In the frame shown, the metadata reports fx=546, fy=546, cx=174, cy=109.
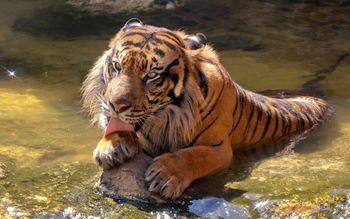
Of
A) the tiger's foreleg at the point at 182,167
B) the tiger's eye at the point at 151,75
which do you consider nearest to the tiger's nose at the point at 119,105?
the tiger's eye at the point at 151,75

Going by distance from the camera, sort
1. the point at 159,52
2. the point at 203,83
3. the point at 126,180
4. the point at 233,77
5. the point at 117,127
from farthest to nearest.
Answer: the point at 233,77 → the point at 203,83 → the point at 117,127 → the point at 159,52 → the point at 126,180

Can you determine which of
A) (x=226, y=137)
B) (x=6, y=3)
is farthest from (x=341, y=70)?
(x=6, y=3)

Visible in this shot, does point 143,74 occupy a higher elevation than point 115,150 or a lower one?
higher

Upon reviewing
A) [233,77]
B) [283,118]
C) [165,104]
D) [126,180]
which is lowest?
[233,77]

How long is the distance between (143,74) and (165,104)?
0.27 metres

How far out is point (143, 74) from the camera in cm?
313

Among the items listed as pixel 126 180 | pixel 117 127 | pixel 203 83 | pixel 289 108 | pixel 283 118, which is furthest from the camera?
pixel 289 108

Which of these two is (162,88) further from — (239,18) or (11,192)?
(239,18)

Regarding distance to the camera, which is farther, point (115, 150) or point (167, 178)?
point (115, 150)

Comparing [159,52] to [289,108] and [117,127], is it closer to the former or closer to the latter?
[117,127]

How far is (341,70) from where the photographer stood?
259 inches

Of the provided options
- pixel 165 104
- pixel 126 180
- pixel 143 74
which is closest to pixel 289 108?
pixel 165 104

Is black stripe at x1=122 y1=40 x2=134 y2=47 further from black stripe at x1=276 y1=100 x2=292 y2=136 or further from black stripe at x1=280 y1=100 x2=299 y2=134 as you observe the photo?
black stripe at x1=280 y1=100 x2=299 y2=134

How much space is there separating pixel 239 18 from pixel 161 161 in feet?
19.2
